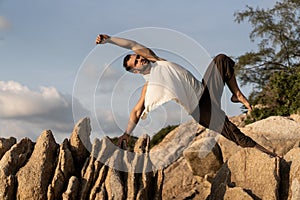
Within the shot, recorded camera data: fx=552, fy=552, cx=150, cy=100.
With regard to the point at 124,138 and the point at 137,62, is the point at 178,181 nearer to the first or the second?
the point at 124,138

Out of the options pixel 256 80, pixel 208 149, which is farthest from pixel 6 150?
pixel 256 80

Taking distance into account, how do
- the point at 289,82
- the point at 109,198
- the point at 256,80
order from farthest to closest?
the point at 256,80, the point at 289,82, the point at 109,198

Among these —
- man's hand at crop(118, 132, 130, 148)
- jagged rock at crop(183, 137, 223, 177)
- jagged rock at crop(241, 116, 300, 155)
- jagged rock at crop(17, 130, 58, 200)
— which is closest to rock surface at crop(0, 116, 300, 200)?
jagged rock at crop(17, 130, 58, 200)

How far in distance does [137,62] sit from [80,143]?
5.59ft

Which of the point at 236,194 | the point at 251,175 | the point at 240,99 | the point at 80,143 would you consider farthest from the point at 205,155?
the point at 80,143

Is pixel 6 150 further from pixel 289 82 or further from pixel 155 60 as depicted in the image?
pixel 289 82

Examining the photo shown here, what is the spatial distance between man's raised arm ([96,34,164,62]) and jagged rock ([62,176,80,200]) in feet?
6.51

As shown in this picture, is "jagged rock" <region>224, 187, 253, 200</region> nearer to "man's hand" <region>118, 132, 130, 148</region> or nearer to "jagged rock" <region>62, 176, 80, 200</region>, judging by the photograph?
"man's hand" <region>118, 132, 130, 148</region>

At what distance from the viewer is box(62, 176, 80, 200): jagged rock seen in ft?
23.9

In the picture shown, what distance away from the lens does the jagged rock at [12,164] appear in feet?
24.2

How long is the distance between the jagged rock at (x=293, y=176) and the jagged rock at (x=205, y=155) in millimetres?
3526

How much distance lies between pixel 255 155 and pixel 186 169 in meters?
6.60

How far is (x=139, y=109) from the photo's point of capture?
22.9 ft

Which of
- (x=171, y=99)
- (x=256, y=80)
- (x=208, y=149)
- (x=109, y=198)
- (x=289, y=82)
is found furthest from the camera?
(x=256, y=80)
